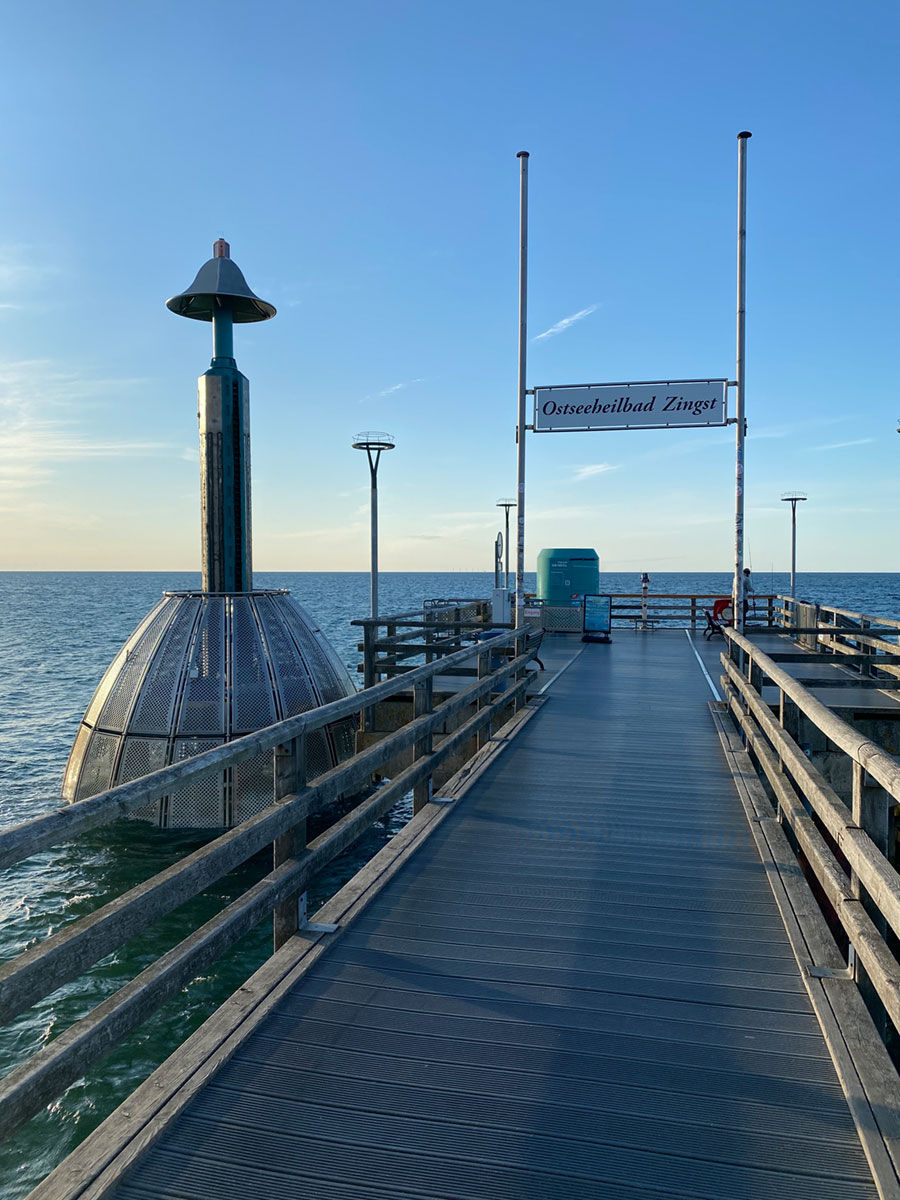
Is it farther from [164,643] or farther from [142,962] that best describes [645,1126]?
[164,643]

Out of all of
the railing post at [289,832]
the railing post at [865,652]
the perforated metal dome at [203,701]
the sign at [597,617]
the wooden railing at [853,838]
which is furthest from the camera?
the sign at [597,617]

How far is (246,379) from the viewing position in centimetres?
1537

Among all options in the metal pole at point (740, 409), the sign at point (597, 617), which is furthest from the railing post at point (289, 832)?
the sign at point (597, 617)

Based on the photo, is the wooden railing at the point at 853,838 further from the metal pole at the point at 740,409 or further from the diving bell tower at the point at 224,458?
the diving bell tower at the point at 224,458

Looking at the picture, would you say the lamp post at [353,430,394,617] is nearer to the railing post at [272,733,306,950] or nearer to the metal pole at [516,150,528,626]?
the metal pole at [516,150,528,626]

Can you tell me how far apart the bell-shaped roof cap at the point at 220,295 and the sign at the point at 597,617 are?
1227cm

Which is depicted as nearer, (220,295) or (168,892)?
(168,892)

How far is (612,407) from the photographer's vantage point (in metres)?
13.9

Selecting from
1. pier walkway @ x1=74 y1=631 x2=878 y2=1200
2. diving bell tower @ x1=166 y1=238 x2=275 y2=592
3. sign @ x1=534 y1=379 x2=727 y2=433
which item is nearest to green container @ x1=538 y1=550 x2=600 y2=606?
sign @ x1=534 y1=379 x2=727 y2=433

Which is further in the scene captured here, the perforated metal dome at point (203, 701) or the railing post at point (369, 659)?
the railing post at point (369, 659)

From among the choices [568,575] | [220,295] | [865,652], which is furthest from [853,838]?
[568,575]

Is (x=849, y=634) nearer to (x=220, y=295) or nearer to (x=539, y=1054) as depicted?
(x=539, y=1054)

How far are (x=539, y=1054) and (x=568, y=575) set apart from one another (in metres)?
24.1

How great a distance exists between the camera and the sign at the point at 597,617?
947 inches
